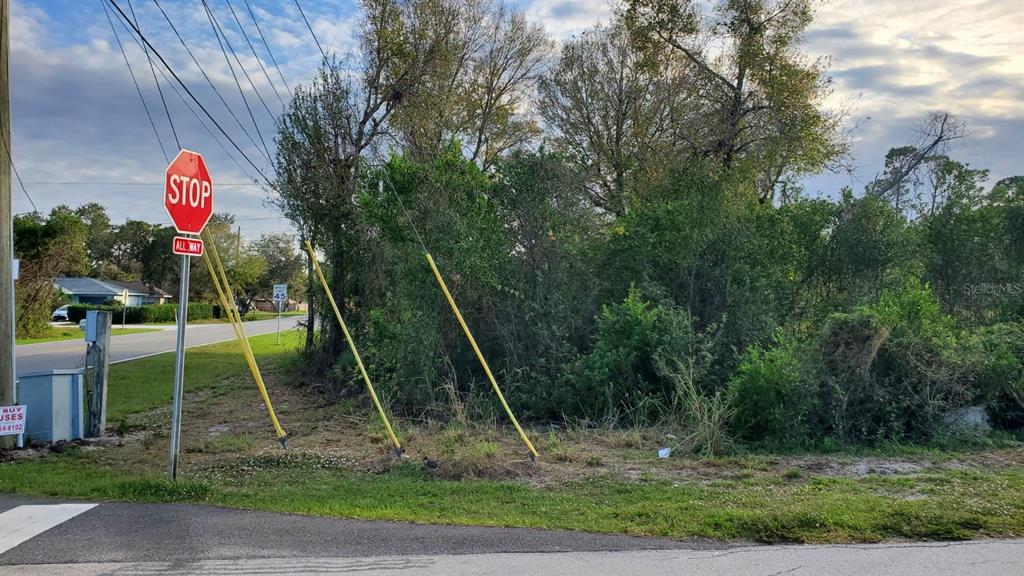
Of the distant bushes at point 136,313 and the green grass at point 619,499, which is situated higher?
the distant bushes at point 136,313

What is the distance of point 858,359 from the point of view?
32.7 ft

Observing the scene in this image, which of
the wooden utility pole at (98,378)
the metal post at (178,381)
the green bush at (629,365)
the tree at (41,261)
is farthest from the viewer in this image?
the tree at (41,261)

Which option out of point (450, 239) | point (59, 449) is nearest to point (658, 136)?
point (450, 239)

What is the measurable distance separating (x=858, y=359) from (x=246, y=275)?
6188cm

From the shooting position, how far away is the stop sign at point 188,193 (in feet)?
22.6

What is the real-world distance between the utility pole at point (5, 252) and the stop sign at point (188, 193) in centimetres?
330

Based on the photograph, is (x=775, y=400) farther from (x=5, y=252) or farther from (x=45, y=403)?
(x=5, y=252)

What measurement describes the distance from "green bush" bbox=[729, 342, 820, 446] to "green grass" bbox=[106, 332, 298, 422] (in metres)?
9.61

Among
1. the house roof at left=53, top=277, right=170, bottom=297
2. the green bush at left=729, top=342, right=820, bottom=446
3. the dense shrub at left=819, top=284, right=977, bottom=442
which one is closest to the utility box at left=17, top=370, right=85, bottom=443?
the green bush at left=729, top=342, right=820, bottom=446

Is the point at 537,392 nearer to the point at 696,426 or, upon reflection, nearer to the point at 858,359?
the point at 696,426

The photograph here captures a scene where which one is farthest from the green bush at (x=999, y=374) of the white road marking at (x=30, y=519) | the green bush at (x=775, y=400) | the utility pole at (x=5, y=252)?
the utility pole at (x=5, y=252)

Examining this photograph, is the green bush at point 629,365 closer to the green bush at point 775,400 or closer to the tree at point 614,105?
the green bush at point 775,400

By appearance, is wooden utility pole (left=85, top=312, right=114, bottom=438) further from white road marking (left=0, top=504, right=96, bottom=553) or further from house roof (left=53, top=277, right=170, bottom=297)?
house roof (left=53, top=277, right=170, bottom=297)

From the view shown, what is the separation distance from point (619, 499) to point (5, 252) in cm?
778
